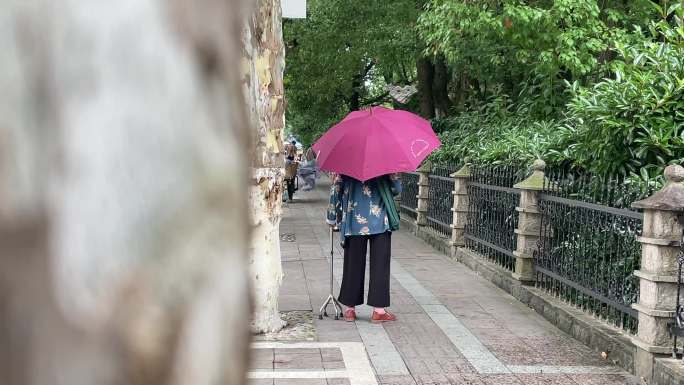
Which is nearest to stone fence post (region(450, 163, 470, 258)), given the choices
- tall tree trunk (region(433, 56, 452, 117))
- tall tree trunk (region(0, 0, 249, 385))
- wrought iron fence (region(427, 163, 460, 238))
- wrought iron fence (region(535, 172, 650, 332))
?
wrought iron fence (region(427, 163, 460, 238))

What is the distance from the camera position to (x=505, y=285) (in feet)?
31.8

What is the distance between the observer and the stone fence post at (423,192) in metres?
15.7

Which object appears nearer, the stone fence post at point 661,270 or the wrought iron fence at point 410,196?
the stone fence post at point 661,270

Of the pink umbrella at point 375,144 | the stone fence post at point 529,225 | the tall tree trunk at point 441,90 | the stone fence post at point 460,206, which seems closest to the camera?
the pink umbrella at point 375,144

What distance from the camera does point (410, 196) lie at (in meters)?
17.8

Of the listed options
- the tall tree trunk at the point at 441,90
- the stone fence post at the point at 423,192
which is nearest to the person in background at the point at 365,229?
the stone fence post at the point at 423,192

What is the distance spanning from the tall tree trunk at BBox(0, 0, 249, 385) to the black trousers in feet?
22.3

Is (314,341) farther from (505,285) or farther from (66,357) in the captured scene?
(66,357)

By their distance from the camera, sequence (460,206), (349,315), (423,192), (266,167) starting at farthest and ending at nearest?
(423,192) → (460,206) → (349,315) → (266,167)

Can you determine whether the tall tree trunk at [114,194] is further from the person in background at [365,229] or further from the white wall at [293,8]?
the white wall at [293,8]

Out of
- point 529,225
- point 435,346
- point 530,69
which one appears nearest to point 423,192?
point 530,69

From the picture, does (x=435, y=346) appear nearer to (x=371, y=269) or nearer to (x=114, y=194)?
(x=371, y=269)

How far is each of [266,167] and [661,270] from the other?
3244 millimetres

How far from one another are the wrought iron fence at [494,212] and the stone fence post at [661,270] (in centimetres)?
378
